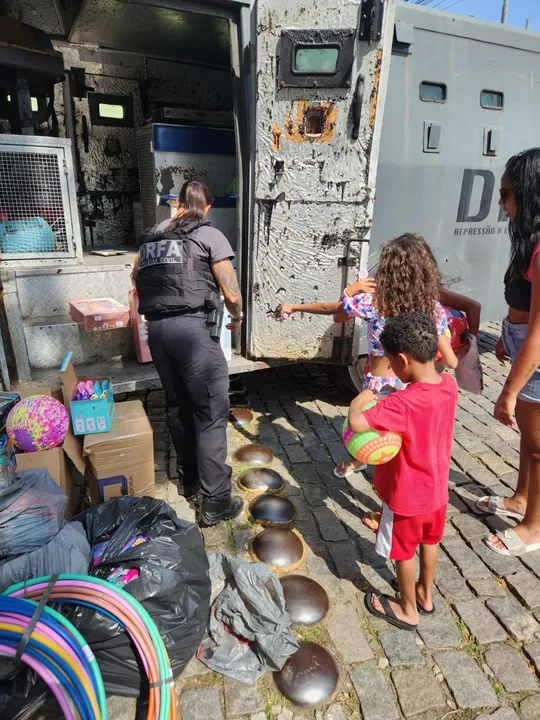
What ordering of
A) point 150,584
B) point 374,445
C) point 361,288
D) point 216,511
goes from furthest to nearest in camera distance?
point 216,511 → point 361,288 → point 150,584 → point 374,445

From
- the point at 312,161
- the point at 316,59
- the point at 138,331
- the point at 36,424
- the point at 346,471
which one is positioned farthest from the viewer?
the point at 138,331

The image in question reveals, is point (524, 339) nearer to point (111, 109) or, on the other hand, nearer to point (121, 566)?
point (121, 566)

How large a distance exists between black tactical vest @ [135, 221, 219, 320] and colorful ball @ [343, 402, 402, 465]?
1325mm

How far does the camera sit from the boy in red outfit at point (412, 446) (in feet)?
6.65

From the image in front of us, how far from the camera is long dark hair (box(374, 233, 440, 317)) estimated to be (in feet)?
8.64

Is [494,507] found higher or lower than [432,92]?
lower

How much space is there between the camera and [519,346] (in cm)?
275

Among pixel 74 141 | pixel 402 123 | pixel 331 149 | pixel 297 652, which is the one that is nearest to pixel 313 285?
pixel 331 149

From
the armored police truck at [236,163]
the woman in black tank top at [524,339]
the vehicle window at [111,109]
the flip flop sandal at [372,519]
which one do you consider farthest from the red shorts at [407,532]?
the vehicle window at [111,109]

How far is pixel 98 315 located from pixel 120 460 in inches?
51.9

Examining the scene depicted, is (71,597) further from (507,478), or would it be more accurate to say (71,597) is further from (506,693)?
(507,478)

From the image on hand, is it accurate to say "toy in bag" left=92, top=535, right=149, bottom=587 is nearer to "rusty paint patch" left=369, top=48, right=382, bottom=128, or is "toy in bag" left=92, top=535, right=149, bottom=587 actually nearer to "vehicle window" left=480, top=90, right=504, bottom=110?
"rusty paint patch" left=369, top=48, right=382, bottom=128

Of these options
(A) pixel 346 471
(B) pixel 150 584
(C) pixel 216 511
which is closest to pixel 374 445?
(B) pixel 150 584

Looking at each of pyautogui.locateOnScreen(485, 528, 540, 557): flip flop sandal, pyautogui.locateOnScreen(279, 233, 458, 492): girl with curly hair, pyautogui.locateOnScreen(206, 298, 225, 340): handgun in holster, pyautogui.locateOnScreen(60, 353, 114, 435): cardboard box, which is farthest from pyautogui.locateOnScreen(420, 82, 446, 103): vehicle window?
pyautogui.locateOnScreen(60, 353, 114, 435): cardboard box
